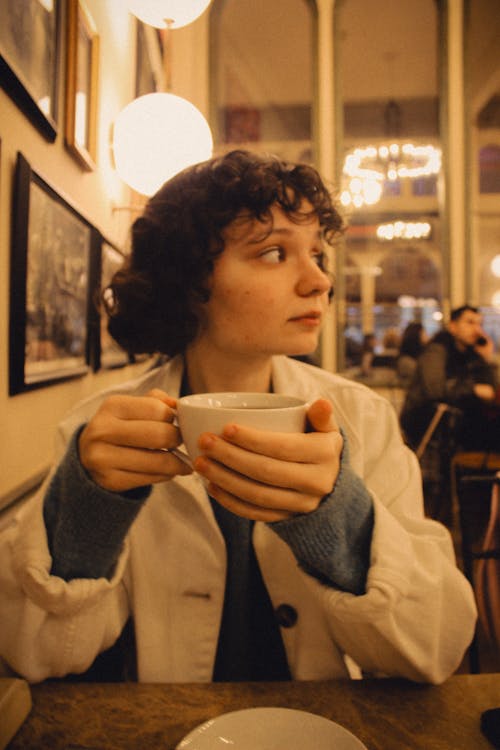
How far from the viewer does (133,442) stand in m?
0.65

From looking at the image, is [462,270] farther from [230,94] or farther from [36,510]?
[36,510]

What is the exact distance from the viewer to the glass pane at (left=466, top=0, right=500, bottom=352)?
5246mm

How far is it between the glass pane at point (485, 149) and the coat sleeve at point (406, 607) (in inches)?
189

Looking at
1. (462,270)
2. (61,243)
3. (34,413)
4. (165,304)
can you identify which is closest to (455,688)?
(165,304)

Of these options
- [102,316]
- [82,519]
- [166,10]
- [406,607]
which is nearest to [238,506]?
[82,519]

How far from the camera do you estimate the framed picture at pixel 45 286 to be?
1.23 m

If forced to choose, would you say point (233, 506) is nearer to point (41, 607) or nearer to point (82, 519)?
point (82, 519)

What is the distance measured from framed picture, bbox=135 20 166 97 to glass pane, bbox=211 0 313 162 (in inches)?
51.3

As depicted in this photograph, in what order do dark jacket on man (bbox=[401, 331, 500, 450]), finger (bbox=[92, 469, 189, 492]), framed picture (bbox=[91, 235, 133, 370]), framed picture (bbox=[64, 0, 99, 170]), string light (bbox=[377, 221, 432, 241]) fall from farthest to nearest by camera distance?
string light (bbox=[377, 221, 432, 241]), dark jacket on man (bbox=[401, 331, 500, 450]), framed picture (bbox=[91, 235, 133, 370]), framed picture (bbox=[64, 0, 99, 170]), finger (bbox=[92, 469, 189, 492])

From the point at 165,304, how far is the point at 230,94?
5036 millimetres

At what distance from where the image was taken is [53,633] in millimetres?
806

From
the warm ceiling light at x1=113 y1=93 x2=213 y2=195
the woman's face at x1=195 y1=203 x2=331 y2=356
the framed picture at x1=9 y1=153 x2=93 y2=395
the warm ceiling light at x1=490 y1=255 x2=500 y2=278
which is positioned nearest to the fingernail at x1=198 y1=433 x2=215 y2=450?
the woman's face at x1=195 y1=203 x2=331 y2=356

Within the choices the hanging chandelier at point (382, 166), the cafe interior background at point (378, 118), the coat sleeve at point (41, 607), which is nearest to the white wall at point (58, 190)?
the coat sleeve at point (41, 607)

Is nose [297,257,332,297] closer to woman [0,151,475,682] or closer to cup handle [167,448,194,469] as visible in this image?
woman [0,151,475,682]
